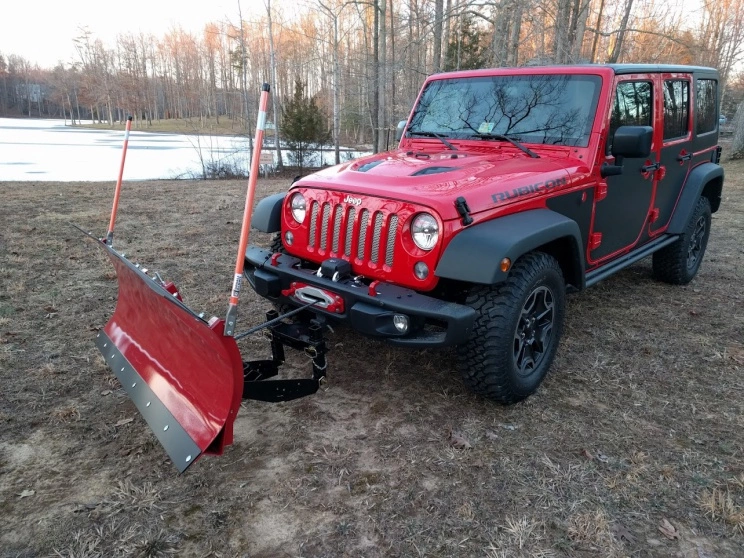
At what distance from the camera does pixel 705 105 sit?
5117mm

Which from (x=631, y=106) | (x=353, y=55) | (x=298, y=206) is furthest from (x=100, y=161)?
(x=631, y=106)

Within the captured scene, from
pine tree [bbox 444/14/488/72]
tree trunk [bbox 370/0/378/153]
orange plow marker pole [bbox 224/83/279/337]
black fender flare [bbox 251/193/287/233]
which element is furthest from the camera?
pine tree [bbox 444/14/488/72]

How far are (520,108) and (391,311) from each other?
2.08 meters

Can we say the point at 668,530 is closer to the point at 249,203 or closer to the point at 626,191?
the point at 249,203

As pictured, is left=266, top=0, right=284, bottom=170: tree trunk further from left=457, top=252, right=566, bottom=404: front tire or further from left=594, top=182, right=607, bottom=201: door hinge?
left=457, top=252, right=566, bottom=404: front tire

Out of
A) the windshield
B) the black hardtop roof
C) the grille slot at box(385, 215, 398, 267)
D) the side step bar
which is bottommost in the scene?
the side step bar

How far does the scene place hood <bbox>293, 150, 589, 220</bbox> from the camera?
2.92 metres

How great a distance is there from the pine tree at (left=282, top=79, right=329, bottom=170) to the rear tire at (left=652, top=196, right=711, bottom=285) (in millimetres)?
15699

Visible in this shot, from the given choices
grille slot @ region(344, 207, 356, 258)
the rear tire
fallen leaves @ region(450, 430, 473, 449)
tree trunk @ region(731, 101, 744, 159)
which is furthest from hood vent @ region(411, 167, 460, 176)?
tree trunk @ region(731, 101, 744, 159)

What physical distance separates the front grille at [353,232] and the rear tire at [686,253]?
11.2ft

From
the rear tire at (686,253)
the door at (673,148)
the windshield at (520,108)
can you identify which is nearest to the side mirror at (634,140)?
the windshield at (520,108)

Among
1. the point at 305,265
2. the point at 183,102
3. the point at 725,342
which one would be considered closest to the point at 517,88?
the point at 305,265

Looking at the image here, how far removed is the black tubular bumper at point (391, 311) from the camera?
2691 mm

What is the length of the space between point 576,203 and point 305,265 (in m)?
1.80
